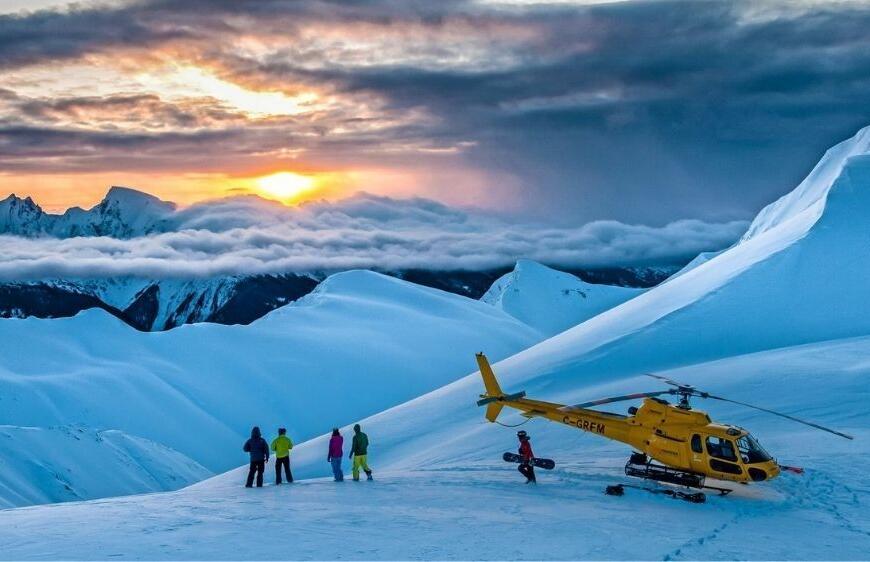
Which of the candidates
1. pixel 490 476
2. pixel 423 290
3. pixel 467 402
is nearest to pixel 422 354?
pixel 423 290

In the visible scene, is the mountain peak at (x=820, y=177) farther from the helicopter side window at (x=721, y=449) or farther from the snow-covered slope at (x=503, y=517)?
the helicopter side window at (x=721, y=449)

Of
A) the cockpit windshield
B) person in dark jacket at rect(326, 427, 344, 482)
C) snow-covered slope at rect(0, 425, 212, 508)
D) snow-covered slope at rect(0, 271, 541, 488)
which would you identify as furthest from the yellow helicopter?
snow-covered slope at rect(0, 271, 541, 488)

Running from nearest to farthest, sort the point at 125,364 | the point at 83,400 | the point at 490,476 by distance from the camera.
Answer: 1. the point at 490,476
2. the point at 83,400
3. the point at 125,364

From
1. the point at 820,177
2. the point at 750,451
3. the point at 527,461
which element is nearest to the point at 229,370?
the point at 820,177

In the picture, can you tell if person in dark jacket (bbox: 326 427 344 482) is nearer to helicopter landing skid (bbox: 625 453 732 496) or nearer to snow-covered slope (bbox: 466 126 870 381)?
helicopter landing skid (bbox: 625 453 732 496)

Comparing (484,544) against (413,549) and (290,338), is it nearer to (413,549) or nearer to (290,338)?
(413,549)

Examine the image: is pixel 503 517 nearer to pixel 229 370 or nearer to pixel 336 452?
pixel 336 452

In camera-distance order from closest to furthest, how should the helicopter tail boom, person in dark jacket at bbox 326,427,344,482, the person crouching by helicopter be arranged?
the person crouching by helicopter < person in dark jacket at bbox 326,427,344,482 < the helicopter tail boom
